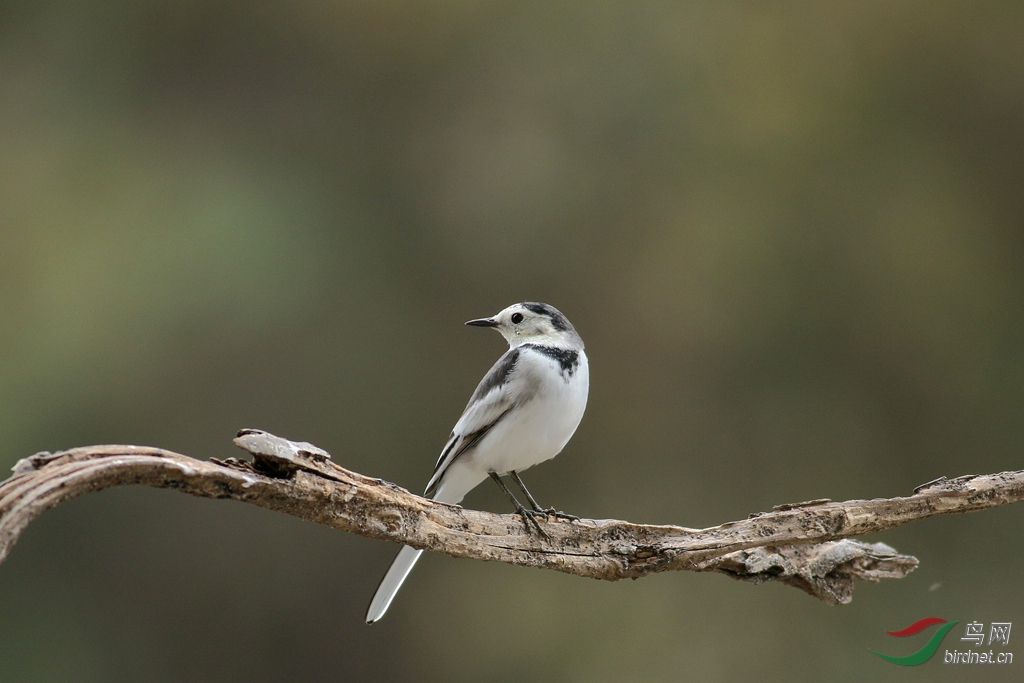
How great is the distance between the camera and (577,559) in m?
1.98

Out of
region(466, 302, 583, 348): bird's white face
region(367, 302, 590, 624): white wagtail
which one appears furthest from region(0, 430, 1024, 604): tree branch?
region(466, 302, 583, 348): bird's white face

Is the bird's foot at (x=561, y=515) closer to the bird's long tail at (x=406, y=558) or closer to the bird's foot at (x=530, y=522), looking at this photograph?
the bird's foot at (x=530, y=522)

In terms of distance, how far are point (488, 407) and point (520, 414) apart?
0.11 metres

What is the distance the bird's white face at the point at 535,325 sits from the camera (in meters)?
2.30

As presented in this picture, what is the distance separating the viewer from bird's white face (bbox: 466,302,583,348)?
230cm

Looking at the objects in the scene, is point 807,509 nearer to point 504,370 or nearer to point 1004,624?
point 504,370

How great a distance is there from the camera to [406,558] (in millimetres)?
2070

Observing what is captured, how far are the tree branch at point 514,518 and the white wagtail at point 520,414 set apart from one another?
0.51ft

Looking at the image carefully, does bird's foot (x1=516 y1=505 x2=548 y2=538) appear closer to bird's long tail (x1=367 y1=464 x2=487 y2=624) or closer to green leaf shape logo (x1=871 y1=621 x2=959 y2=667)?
bird's long tail (x1=367 y1=464 x2=487 y2=624)

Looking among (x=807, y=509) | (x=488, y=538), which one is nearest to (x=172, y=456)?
(x=488, y=538)

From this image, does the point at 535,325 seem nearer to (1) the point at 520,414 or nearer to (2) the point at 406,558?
(1) the point at 520,414

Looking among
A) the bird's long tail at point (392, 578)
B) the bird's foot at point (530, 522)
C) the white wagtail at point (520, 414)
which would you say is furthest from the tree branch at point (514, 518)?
the bird's long tail at point (392, 578)

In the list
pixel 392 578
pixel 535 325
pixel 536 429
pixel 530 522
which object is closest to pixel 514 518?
pixel 530 522

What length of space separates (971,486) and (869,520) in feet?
0.81
